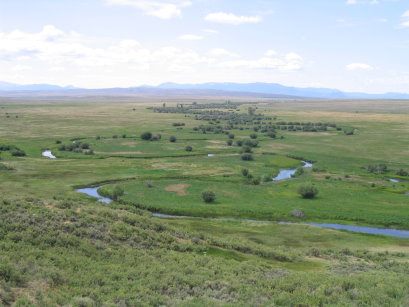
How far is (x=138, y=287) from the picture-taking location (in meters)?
19.8

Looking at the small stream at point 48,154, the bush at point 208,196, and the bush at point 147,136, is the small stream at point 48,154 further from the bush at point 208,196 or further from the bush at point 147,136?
the bush at point 208,196

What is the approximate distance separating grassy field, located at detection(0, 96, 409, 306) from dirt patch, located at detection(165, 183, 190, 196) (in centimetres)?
36

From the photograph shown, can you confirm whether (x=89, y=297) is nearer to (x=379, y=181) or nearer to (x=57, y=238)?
(x=57, y=238)

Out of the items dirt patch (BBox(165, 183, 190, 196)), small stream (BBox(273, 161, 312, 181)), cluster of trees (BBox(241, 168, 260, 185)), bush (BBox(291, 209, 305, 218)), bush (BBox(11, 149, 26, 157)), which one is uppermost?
bush (BBox(11, 149, 26, 157))

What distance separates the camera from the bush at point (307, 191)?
60219 millimetres

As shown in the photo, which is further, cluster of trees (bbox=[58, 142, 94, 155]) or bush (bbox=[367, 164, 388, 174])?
cluster of trees (bbox=[58, 142, 94, 155])

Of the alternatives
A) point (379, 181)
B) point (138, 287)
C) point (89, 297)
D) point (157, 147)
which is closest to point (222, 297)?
point (138, 287)

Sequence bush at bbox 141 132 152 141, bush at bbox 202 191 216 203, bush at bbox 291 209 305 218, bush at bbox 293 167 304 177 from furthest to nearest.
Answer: bush at bbox 141 132 152 141, bush at bbox 293 167 304 177, bush at bbox 202 191 216 203, bush at bbox 291 209 305 218

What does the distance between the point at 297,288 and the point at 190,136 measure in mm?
110300

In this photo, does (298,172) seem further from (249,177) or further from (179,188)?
(179,188)

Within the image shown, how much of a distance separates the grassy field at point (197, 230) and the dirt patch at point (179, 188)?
1.18 feet

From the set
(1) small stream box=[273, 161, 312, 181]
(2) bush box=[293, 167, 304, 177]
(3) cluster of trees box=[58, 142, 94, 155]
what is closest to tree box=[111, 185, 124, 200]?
(1) small stream box=[273, 161, 312, 181]

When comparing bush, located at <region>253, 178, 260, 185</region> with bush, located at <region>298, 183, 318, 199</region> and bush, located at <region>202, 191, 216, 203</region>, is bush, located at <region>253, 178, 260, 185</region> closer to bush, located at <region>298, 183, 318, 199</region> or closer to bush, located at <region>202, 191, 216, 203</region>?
bush, located at <region>298, 183, 318, 199</region>

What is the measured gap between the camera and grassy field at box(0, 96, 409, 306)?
19922mm
